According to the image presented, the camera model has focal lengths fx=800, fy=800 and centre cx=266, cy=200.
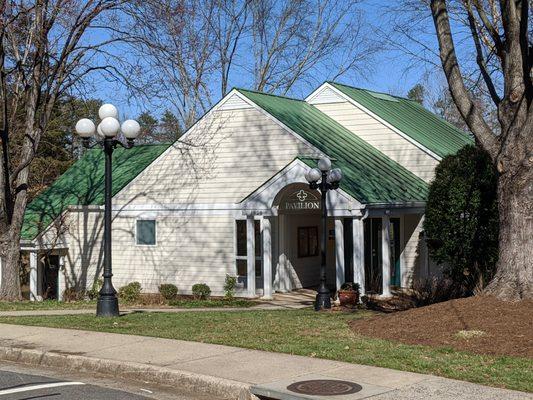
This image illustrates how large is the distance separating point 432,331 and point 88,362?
494 centimetres

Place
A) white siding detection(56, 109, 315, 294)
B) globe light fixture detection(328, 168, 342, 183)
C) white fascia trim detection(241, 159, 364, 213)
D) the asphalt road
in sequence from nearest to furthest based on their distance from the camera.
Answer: the asphalt road, globe light fixture detection(328, 168, 342, 183), white fascia trim detection(241, 159, 364, 213), white siding detection(56, 109, 315, 294)

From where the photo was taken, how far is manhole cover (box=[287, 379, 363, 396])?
27.7ft

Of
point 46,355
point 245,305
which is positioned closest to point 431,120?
point 245,305

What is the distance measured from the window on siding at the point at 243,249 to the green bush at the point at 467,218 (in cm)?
675

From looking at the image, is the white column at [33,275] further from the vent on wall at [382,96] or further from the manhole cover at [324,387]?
the manhole cover at [324,387]

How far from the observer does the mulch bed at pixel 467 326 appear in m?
10.7

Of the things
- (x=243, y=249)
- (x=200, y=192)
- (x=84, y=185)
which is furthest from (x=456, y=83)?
(x=84, y=185)

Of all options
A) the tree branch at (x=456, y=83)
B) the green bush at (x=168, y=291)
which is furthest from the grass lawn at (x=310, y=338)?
the green bush at (x=168, y=291)

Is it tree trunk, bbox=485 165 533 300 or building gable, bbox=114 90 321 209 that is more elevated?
building gable, bbox=114 90 321 209

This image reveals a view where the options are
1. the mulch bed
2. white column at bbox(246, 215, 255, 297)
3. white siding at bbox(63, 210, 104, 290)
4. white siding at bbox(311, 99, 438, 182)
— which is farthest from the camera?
white siding at bbox(63, 210, 104, 290)

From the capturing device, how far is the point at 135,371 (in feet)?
33.4

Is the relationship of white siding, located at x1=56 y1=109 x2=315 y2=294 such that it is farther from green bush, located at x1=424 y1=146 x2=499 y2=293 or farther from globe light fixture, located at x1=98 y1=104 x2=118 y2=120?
globe light fixture, located at x1=98 y1=104 x2=118 y2=120

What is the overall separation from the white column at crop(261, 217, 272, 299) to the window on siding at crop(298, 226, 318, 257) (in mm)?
2976

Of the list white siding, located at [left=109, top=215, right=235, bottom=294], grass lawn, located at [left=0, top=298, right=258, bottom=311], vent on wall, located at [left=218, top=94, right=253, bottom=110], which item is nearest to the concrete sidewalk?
grass lawn, located at [left=0, top=298, right=258, bottom=311]
